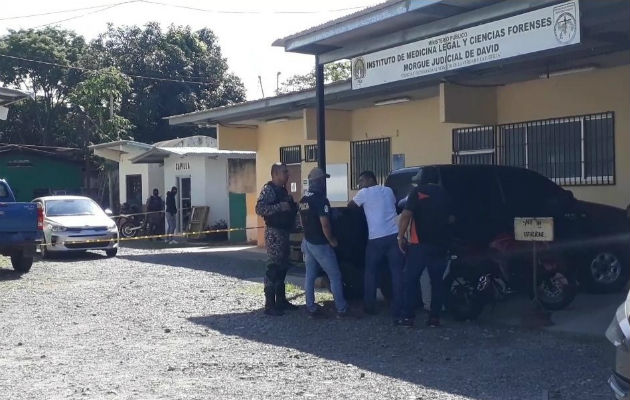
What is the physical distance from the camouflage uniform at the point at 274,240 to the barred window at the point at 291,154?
33.3ft

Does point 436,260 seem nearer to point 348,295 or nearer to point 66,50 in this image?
point 348,295

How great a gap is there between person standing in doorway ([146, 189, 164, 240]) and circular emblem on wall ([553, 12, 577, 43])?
64.7ft

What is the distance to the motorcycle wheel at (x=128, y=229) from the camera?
2809 cm

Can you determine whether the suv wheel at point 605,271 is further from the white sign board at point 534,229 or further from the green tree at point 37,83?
the green tree at point 37,83

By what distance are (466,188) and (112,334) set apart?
4.86 m

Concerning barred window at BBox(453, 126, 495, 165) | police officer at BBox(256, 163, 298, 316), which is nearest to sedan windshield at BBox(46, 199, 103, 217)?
barred window at BBox(453, 126, 495, 165)

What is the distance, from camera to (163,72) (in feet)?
150

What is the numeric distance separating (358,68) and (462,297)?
414 cm

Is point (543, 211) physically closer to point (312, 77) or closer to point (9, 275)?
point (9, 275)

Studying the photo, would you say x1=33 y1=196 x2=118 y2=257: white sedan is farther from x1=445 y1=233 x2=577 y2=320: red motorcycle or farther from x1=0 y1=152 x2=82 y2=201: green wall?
x1=0 y1=152 x2=82 y2=201: green wall

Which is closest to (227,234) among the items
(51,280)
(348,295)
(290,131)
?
(290,131)

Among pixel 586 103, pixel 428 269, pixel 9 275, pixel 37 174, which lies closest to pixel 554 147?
pixel 586 103

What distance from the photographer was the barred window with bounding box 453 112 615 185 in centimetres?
1395

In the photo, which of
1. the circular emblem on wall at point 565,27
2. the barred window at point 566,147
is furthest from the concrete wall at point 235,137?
the circular emblem on wall at point 565,27
